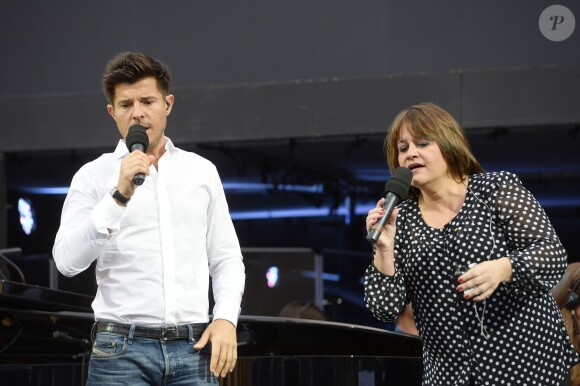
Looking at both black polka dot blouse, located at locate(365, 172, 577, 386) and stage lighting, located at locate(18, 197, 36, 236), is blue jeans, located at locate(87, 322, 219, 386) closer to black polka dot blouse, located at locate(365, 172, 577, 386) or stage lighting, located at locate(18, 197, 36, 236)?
black polka dot blouse, located at locate(365, 172, 577, 386)

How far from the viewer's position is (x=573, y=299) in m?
3.48

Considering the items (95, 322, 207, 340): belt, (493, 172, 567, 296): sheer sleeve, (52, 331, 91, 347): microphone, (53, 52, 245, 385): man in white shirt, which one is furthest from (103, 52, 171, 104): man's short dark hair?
(52, 331, 91, 347): microphone

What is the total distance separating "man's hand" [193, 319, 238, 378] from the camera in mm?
2377

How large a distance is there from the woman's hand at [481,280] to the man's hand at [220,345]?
59 cm

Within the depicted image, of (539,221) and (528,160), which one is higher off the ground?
(528,160)

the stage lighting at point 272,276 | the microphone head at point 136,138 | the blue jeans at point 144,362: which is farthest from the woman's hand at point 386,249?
the stage lighting at point 272,276

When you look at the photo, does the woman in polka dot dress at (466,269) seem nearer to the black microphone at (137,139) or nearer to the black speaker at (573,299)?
the black microphone at (137,139)

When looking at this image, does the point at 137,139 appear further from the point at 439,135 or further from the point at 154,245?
the point at 439,135

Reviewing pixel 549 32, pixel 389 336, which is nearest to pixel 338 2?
pixel 549 32

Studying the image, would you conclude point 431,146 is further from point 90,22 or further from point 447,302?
point 90,22

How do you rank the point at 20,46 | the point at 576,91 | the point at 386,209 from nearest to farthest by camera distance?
the point at 386,209, the point at 576,91, the point at 20,46

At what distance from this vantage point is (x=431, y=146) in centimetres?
253

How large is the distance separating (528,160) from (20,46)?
415 centimetres

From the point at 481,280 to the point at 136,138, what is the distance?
885 mm
